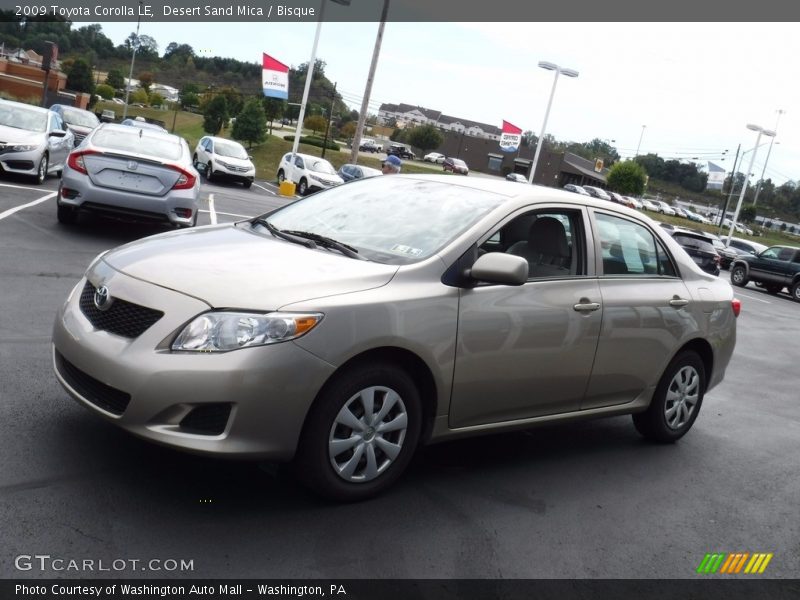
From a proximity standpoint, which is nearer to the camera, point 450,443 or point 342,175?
point 450,443

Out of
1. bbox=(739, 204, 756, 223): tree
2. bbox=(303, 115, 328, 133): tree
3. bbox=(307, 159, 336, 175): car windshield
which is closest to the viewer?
bbox=(307, 159, 336, 175): car windshield

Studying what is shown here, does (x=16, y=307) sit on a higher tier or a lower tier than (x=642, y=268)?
lower

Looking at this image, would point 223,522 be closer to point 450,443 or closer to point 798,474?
point 450,443

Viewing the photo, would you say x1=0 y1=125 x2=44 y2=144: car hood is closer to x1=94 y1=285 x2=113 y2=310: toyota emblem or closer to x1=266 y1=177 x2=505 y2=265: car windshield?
x1=266 y1=177 x2=505 y2=265: car windshield

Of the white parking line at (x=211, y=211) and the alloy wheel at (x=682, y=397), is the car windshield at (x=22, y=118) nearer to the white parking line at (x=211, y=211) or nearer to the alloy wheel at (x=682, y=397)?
the white parking line at (x=211, y=211)

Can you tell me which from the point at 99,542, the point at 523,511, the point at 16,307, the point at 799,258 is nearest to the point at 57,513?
the point at 99,542

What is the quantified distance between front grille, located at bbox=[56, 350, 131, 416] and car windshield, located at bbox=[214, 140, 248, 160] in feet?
82.6

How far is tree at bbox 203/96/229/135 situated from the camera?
71375 millimetres

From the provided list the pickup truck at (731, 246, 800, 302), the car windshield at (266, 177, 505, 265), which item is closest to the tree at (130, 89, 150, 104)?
the pickup truck at (731, 246, 800, 302)

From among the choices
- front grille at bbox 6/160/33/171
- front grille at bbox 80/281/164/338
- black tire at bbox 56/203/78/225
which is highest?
front grille at bbox 80/281/164/338

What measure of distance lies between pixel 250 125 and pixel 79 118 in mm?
30840

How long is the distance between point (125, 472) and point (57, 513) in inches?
20.4

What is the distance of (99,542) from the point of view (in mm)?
3238

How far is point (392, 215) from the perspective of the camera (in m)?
4.74
